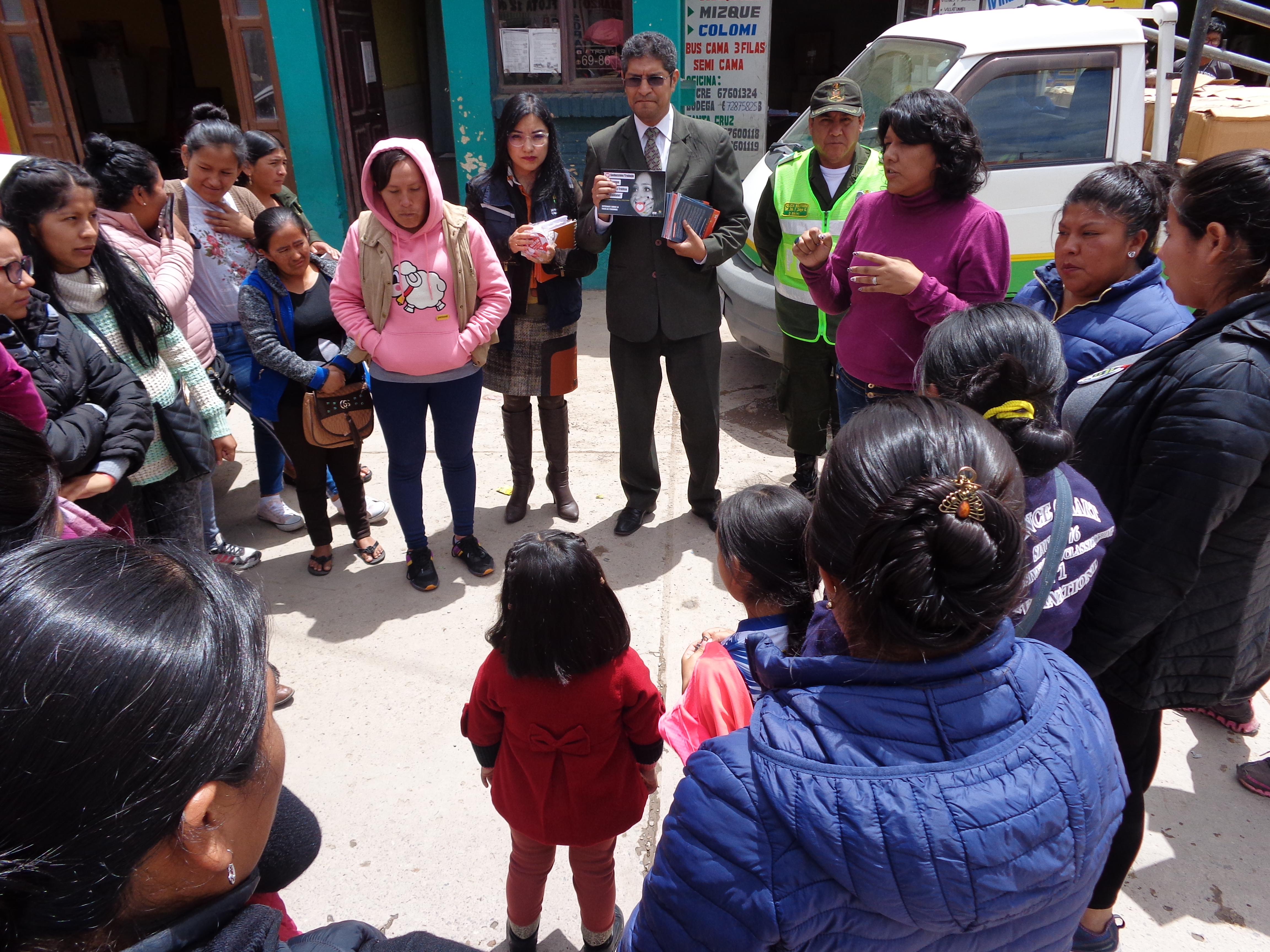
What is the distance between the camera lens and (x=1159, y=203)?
221 centimetres

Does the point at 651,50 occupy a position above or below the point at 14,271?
above

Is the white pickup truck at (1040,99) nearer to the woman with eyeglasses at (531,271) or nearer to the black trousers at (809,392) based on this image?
the black trousers at (809,392)

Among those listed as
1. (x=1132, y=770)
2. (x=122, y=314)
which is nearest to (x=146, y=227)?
(x=122, y=314)

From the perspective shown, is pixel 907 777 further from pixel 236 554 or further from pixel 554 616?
pixel 236 554

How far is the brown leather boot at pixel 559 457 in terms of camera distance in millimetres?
3969

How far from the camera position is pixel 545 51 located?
669 centimetres

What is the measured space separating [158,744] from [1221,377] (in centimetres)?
177

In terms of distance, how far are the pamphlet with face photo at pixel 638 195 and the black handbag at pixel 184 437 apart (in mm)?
1729

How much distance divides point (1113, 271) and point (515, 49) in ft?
19.1

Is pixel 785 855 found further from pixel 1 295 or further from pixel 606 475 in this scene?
pixel 606 475

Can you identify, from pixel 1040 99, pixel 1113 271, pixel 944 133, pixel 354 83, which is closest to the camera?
pixel 1113 271

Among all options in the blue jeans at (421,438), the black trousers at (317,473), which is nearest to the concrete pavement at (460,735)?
the black trousers at (317,473)

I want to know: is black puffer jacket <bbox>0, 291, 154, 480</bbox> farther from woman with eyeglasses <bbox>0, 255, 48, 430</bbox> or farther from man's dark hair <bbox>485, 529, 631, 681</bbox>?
man's dark hair <bbox>485, 529, 631, 681</bbox>

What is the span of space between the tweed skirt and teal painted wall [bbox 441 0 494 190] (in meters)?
3.46
